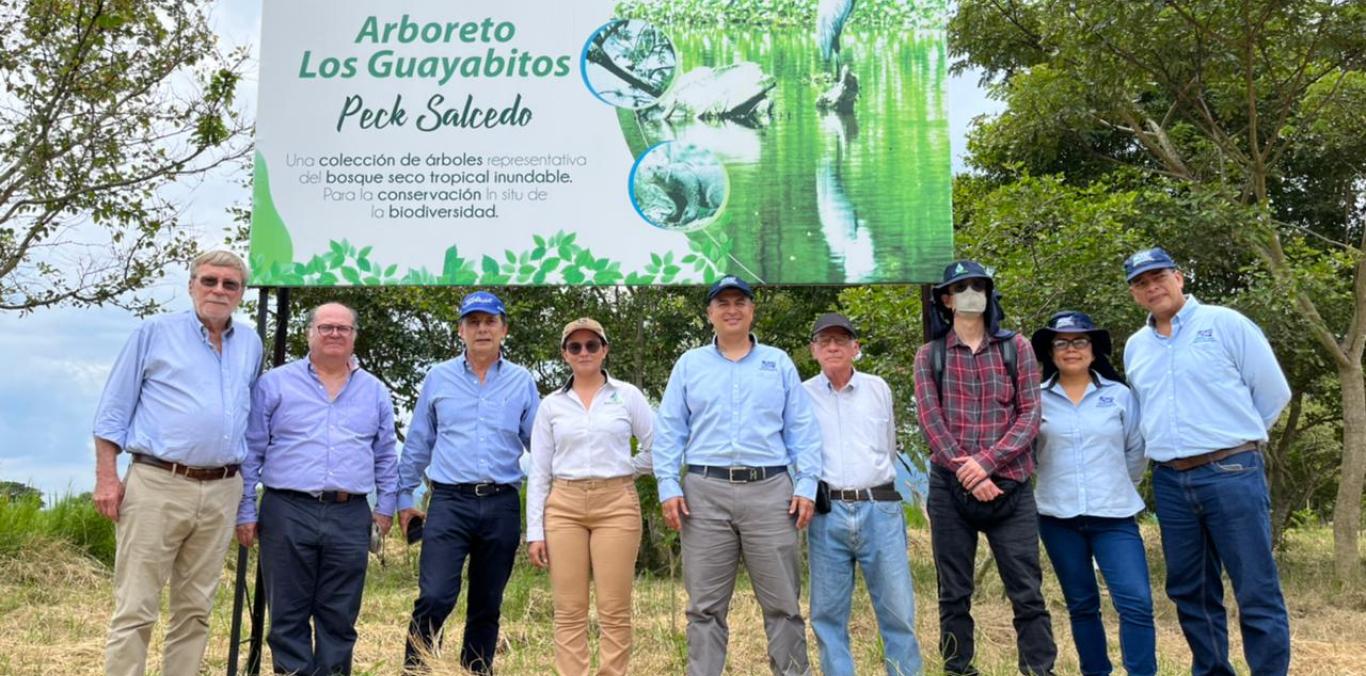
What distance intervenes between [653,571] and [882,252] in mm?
5470

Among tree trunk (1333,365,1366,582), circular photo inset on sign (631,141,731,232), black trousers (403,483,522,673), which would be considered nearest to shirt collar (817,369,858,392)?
circular photo inset on sign (631,141,731,232)

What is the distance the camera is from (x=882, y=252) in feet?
16.0

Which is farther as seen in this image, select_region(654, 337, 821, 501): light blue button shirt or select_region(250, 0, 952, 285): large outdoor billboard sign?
select_region(250, 0, 952, 285): large outdoor billboard sign

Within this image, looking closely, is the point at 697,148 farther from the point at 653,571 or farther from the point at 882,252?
the point at 653,571

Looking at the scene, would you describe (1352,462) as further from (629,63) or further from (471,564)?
(471,564)

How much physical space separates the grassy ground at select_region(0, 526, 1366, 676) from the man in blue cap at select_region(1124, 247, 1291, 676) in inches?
38.3

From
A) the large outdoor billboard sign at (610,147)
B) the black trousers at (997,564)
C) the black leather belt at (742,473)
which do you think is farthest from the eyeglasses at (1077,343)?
the black leather belt at (742,473)

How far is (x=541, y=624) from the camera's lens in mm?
6477

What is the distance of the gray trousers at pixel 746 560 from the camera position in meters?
3.96

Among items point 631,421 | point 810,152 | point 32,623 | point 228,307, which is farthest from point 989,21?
point 32,623

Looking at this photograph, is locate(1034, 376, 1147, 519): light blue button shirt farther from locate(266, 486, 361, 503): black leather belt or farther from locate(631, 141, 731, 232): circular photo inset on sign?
locate(266, 486, 361, 503): black leather belt

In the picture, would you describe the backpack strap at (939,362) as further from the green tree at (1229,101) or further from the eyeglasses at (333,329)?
the green tree at (1229,101)

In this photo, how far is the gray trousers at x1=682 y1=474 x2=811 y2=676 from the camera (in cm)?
396

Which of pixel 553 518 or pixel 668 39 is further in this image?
pixel 668 39
